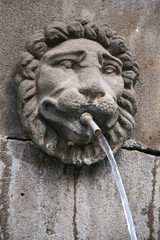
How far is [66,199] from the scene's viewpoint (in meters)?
2.27

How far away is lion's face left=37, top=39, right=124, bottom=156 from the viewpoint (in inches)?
82.1

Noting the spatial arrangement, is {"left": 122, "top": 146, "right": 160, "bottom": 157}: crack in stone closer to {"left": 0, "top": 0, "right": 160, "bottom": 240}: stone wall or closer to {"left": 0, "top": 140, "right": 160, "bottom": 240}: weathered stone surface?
{"left": 0, "top": 0, "right": 160, "bottom": 240}: stone wall

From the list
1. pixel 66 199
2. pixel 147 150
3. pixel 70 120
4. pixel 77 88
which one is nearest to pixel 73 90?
pixel 77 88

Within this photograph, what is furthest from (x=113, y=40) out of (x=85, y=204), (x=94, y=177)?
(x=85, y=204)

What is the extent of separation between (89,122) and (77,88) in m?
0.18

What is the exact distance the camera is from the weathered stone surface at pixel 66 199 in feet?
7.16

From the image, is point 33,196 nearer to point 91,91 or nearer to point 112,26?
point 91,91

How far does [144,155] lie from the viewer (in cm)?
250

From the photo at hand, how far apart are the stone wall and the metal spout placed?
1.15 ft

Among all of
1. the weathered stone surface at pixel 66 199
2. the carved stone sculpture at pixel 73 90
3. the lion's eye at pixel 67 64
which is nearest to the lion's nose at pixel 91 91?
the carved stone sculpture at pixel 73 90

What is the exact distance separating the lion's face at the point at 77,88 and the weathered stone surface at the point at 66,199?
0.74 feet

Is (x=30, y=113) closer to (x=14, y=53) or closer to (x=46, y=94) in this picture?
(x=46, y=94)

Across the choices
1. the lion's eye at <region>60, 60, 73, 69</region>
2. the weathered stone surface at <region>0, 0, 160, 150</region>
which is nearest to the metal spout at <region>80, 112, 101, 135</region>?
the lion's eye at <region>60, 60, 73, 69</region>

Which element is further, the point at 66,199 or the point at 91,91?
the point at 66,199
